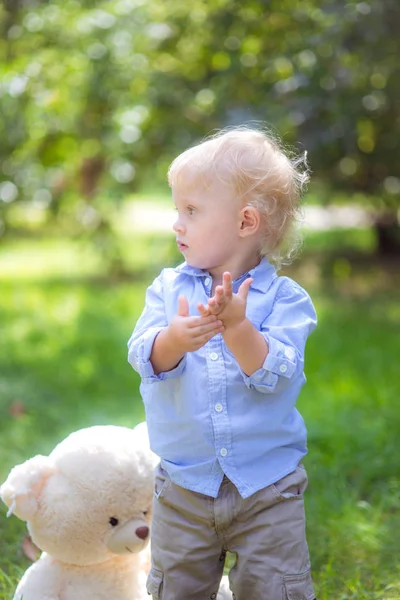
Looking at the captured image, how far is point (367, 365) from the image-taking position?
502 centimetres

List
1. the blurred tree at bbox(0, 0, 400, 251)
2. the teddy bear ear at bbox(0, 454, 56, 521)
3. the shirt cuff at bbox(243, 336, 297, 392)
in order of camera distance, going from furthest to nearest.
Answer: the blurred tree at bbox(0, 0, 400, 251) → the teddy bear ear at bbox(0, 454, 56, 521) → the shirt cuff at bbox(243, 336, 297, 392)

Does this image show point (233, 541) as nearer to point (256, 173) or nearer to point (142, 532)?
point (142, 532)

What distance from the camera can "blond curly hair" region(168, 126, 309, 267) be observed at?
6.93ft

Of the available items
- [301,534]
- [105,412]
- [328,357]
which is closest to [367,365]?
[328,357]

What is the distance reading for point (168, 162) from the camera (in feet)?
22.4

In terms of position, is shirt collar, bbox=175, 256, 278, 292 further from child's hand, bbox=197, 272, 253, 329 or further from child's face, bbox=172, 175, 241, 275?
child's hand, bbox=197, 272, 253, 329

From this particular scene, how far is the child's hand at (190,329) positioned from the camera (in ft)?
6.31

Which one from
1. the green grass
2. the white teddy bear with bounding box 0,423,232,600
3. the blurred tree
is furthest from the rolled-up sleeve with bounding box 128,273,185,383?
the blurred tree

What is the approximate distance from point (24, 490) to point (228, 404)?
1.95 ft

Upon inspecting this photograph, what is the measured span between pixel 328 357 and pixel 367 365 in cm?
24

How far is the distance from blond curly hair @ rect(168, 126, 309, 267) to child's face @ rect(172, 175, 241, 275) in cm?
2

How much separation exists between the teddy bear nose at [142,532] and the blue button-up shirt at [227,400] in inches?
10.8

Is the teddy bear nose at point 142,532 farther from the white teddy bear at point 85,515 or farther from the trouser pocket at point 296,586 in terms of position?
the trouser pocket at point 296,586

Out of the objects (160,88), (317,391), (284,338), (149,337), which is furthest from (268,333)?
(160,88)
